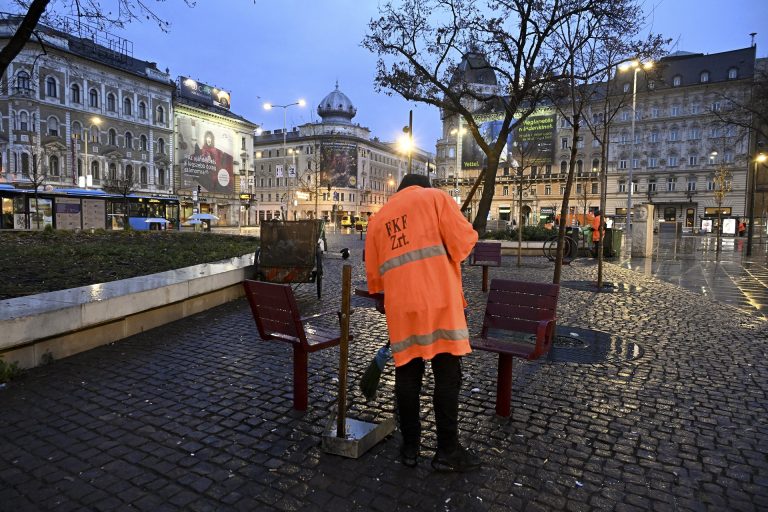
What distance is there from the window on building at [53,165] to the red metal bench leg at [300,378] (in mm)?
53863

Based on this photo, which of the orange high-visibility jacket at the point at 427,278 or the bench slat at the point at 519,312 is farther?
the bench slat at the point at 519,312

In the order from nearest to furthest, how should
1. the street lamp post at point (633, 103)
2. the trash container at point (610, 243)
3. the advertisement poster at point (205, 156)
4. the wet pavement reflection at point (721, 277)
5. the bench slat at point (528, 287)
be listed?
the bench slat at point (528, 287) → the wet pavement reflection at point (721, 277) → the street lamp post at point (633, 103) → the trash container at point (610, 243) → the advertisement poster at point (205, 156)

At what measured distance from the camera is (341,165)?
94750 mm

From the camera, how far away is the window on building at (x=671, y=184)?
65812mm

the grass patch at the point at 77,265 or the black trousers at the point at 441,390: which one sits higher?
the grass patch at the point at 77,265

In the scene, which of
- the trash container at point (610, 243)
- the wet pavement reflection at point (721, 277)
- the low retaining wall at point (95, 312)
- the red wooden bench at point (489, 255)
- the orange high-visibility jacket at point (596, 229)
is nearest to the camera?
the low retaining wall at point (95, 312)

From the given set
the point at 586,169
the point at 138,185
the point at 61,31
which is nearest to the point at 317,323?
the point at 61,31

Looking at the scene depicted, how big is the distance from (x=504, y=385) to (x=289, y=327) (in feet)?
5.63

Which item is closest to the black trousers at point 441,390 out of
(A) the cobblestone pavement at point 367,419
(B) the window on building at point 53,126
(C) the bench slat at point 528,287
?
(A) the cobblestone pavement at point 367,419

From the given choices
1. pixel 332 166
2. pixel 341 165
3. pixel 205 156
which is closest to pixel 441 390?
pixel 205 156

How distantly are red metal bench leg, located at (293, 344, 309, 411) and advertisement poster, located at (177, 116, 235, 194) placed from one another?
66453 mm

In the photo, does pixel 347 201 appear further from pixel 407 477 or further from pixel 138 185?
pixel 407 477

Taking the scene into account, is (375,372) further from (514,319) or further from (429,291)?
(514,319)

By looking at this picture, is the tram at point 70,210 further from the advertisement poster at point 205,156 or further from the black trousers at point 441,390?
the advertisement poster at point 205,156
